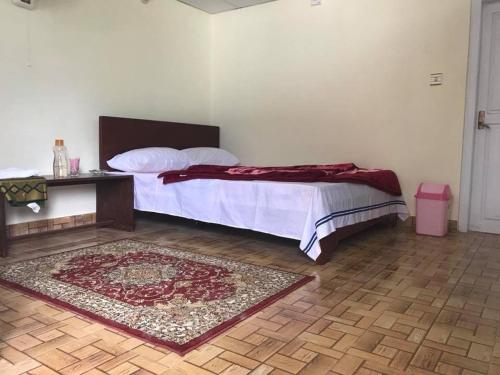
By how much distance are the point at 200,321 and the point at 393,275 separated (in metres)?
1.27

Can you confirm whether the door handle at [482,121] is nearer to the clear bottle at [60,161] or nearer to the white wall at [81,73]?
the white wall at [81,73]

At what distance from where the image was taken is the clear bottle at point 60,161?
3.36 metres

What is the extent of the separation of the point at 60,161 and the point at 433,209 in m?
3.21

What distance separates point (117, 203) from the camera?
12.2 ft

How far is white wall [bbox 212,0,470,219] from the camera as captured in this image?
12.3 feet

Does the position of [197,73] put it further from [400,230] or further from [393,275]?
[393,275]

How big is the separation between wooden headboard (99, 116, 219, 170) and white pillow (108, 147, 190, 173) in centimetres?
16

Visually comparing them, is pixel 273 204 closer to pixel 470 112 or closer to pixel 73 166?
pixel 73 166

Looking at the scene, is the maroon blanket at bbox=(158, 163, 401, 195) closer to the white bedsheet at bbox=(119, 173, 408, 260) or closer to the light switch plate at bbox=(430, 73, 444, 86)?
the white bedsheet at bbox=(119, 173, 408, 260)

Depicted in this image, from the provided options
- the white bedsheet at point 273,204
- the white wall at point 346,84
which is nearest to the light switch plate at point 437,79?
the white wall at point 346,84

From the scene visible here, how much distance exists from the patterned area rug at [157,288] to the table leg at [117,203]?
778 millimetres

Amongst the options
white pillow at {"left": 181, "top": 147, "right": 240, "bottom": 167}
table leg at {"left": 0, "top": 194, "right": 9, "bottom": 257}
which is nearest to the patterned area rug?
table leg at {"left": 0, "top": 194, "right": 9, "bottom": 257}

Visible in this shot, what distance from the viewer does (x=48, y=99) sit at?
137 inches

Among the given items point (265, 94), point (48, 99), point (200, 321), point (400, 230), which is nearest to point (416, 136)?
point (400, 230)
